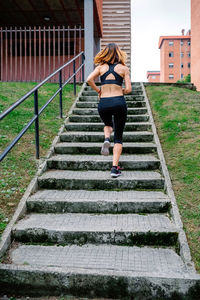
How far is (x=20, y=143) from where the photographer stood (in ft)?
16.2

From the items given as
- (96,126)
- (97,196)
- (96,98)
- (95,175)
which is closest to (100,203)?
(97,196)

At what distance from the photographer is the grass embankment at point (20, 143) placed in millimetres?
3499

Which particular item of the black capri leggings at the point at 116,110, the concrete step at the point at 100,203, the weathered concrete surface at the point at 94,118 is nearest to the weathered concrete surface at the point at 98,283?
the concrete step at the point at 100,203

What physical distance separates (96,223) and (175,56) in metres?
74.5

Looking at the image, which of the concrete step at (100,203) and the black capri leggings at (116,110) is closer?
the concrete step at (100,203)

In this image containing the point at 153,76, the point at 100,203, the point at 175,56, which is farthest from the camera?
the point at 153,76

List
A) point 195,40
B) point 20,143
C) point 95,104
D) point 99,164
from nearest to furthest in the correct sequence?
1. point 99,164
2. point 20,143
3. point 95,104
4. point 195,40

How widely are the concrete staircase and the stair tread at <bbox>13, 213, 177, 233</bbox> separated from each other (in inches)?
0.4

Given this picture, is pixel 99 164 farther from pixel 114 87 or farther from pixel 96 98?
pixel 96 98

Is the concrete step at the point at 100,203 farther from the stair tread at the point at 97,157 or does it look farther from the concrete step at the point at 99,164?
the stair tread at the point at 97,157

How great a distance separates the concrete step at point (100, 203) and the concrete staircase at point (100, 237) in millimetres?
12

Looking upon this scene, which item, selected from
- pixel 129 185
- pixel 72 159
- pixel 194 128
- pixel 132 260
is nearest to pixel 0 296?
pixel 132 260

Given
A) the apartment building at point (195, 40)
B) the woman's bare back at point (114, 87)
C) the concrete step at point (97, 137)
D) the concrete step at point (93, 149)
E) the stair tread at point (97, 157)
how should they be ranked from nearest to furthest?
the woman's bare back at point (114, 87), the stair tread at point (97, 157), the concrete step at point (93, 149), the concrete step at point (97, 137), the apartment building at point (195, 40)

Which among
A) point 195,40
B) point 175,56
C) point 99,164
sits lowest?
point 99,164
